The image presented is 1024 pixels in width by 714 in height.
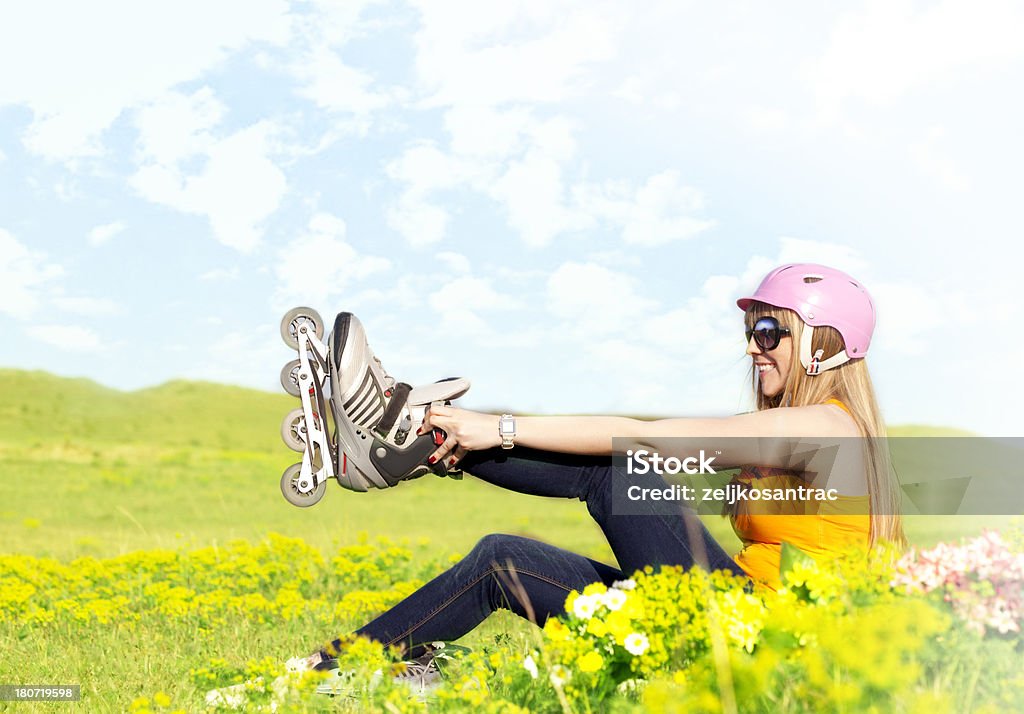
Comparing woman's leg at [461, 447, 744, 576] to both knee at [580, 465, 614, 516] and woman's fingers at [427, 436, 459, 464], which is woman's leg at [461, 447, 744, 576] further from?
woman's fingers at [427, 436, 459, 464]

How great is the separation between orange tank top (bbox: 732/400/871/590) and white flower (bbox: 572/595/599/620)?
2.39 ft

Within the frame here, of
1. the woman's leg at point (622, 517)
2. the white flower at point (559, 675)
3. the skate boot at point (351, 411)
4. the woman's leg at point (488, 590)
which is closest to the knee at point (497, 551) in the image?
the woman's leg at point (488, 590)

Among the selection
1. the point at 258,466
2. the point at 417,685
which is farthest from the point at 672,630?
the point at 258,466

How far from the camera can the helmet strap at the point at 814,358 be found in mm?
3736

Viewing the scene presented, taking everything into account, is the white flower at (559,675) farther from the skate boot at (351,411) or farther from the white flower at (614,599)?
the skate boot at (351,411)

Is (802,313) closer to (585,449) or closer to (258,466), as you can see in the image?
(585,449)

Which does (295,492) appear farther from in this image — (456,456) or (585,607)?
(585,607)

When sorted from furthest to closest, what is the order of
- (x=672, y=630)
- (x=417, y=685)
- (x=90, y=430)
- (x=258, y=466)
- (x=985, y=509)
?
(x=90, y=430) < (x=258, y=466) < (x=985, y=509) < (x=417, y=685) < (x=672, y=630)

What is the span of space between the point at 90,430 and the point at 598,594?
27.2 m

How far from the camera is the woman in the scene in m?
3.48

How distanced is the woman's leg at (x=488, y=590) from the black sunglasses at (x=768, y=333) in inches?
43.3

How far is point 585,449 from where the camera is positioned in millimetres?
3646

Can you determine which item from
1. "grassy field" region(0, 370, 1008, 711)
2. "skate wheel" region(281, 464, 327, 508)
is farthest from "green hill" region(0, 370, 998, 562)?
"skate wheel" region(281, 464, 327, 508)

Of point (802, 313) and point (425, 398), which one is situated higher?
point (802, 313)
